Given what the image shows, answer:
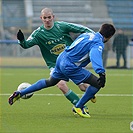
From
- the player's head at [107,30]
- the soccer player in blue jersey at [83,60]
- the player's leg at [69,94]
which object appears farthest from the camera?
the player's leg at [69,94]

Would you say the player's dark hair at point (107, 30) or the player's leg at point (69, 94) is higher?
the player's dark hair at point (107, 30)

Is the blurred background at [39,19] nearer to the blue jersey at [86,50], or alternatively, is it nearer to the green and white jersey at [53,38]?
the green and white jersey at [53,38]

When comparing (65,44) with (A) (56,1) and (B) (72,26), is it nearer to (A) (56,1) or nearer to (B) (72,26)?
(B) (72,26)

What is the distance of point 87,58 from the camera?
8648 millimetres

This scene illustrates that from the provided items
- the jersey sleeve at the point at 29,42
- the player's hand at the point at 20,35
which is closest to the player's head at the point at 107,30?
the player's hand at the point at 20,35

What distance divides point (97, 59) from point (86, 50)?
17.1 inches

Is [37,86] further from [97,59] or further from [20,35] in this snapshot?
[97,59]

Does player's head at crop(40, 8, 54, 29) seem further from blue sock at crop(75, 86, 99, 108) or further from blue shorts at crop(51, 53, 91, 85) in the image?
blue sock at crop(75, 86, 99, 108)

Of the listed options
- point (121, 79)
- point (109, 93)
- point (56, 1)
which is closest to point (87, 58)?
point (109, 93)

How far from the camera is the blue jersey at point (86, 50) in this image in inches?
326

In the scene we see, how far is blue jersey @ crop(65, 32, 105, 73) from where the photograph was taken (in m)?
8.27

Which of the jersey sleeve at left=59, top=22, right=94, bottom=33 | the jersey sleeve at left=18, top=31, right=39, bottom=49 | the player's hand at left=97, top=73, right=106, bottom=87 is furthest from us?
the jersey sleeve at left=18, top=31, right=39, bottom=49

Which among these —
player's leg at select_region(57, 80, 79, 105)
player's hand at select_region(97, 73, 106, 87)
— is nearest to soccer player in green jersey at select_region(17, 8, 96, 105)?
player's leg at select_region(57, 80, 79, 105)

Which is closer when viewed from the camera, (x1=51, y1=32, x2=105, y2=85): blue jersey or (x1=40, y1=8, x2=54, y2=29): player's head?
(x1=51, y1=32, x2=105, y2=85): blue jersey
